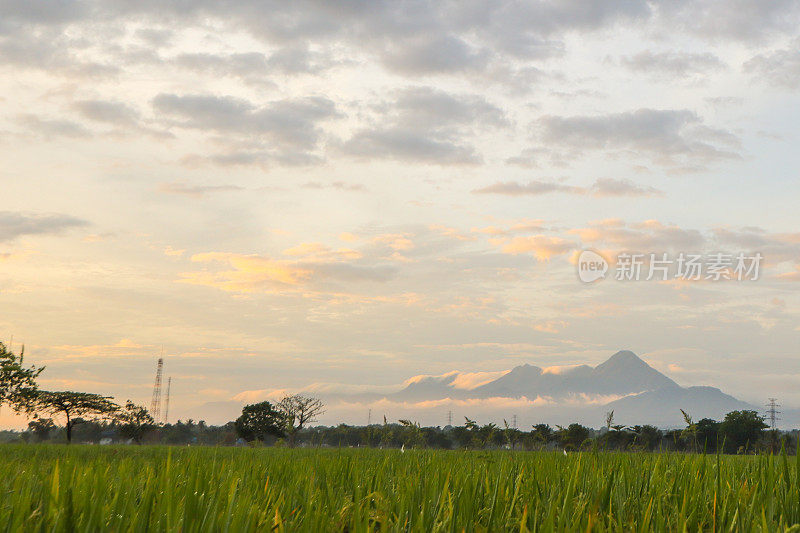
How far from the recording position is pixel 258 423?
103 metres

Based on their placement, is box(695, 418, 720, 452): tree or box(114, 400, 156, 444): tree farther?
box(114, 400, 156, 444): tree

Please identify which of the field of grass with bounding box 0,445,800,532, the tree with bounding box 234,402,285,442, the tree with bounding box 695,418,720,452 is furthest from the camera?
the tree with bounding box 234,402,285,442

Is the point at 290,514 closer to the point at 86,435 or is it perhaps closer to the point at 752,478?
the point at 752,478

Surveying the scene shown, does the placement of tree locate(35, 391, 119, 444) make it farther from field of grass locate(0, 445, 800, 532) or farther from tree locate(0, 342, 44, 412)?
field of grass locate(0, 445, 800, 532)

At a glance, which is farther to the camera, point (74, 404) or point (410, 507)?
point (74, 404)

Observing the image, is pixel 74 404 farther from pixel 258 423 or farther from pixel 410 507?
pixel 410 507

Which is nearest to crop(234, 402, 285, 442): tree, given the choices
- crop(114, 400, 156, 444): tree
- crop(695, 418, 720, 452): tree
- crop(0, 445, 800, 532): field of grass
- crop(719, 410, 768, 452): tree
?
crop(114, 400, 156, 444): tree

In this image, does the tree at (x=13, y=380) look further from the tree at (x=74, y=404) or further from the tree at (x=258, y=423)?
the tree at (x=258, y=423)

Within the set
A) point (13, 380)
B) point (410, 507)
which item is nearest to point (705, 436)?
point (410, 507)

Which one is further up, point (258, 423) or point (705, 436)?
point (705, 436)

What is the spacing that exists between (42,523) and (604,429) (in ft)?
17.1

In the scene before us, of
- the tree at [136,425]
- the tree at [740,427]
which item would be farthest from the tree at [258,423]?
the tree at [740,427]

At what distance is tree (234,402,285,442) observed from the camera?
337ft

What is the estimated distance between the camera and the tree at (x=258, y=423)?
337ft
